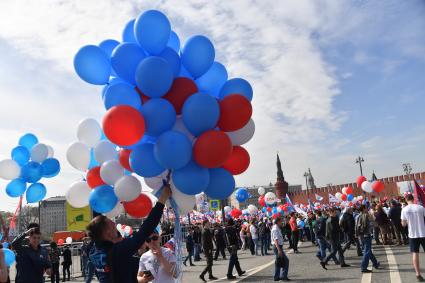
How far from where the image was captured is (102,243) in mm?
3129

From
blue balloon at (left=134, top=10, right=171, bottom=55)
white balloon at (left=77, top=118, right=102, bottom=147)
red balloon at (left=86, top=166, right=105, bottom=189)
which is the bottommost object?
red balloon at (left=86, top=166, right=105, bottom=189)

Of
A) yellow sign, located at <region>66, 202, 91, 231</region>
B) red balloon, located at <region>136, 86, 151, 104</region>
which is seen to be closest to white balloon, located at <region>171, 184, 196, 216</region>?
red balloon, located at <region>136, 86, 151, 104</region>

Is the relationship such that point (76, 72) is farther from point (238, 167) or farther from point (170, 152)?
point (238, 167)

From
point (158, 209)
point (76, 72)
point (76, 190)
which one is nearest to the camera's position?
point (158, 209)

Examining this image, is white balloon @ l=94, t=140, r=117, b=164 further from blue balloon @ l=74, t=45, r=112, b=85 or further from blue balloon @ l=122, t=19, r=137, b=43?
blue balloon @ l=122, t=19, r=137, b=43

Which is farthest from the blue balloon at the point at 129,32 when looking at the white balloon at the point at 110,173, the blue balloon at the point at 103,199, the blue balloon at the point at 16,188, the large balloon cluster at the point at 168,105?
the blue balloon at the point at 16,188

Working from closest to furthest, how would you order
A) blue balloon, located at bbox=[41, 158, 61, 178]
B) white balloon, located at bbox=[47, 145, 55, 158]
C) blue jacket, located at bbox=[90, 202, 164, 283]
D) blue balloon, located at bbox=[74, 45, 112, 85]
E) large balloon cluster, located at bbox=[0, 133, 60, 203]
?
1. blue jacket, located at bbox=[90, 202, 164, 283]
2. blue balloon, located at bbox=[74, 45, 112, 85]
3. large balloon cluster, located at bbox=[0, 133, 60, 203]
4. blue balloon, located at bbox=[41, 158, 61, 178]
5. white balloon, located at bbox=[47, 145, 55, 158]

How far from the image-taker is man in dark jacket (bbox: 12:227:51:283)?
5.00 m

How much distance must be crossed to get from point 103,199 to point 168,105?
154cm

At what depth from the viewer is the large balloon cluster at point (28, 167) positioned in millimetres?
7852

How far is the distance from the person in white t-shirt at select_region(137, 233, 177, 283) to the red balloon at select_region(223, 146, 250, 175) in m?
1.25

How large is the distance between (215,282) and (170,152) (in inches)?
291

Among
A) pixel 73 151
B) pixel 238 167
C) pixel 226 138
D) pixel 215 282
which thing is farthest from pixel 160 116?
pixel 215 282

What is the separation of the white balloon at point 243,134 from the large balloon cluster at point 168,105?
0.05 feet
